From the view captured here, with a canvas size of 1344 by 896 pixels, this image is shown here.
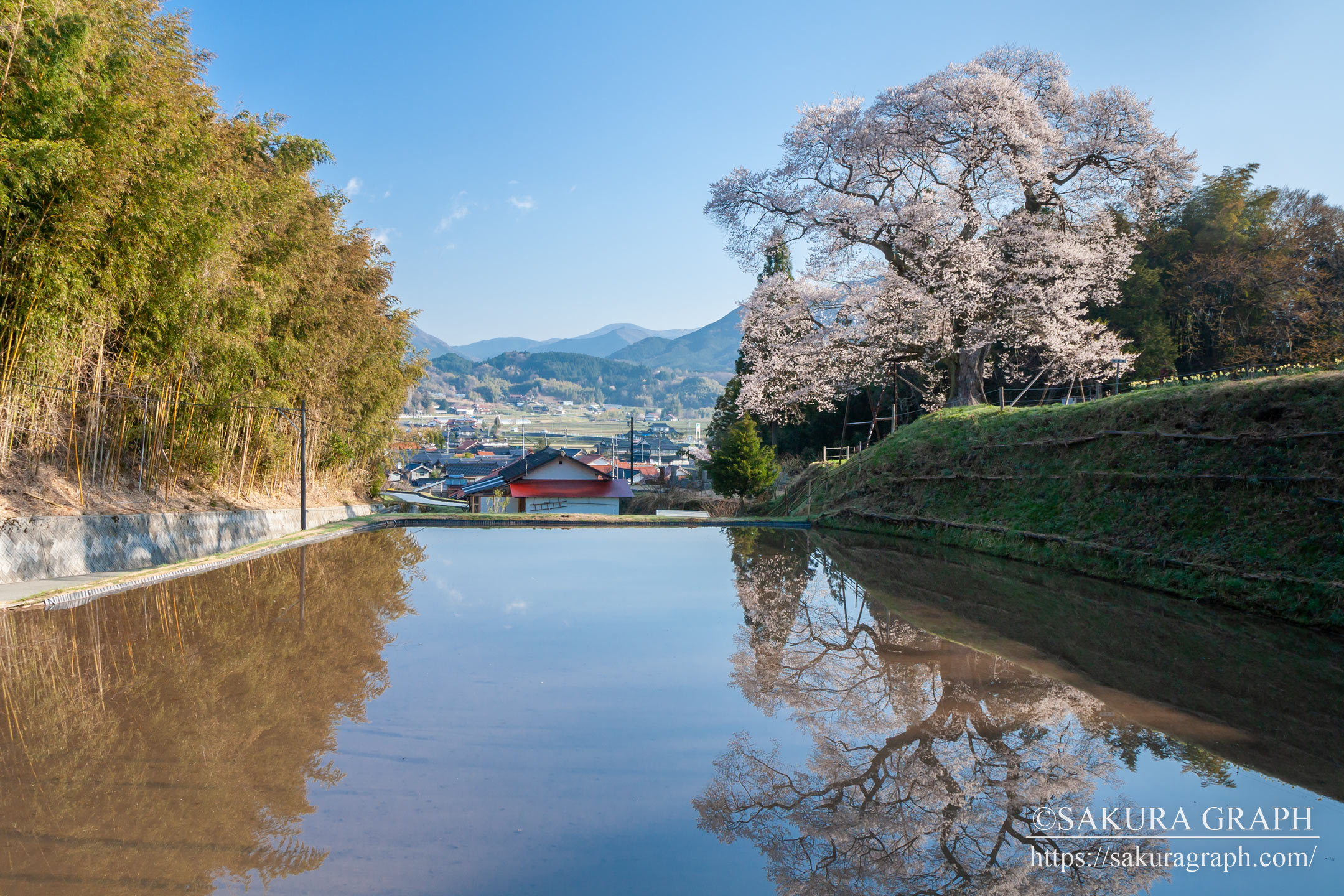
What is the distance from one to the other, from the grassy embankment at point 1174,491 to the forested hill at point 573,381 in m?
132

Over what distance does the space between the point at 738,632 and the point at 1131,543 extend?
185 inches

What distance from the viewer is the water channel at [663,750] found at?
7.53ft

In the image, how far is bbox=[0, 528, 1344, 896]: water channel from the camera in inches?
90.4

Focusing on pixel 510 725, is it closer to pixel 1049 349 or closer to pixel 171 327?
pixel 171 327

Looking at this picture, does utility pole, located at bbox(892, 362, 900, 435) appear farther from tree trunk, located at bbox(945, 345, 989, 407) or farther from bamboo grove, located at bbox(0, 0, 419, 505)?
bamboo grove, located at bbox(0, 0, 419, 505)

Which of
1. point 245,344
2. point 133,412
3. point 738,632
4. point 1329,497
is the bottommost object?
point 738,632

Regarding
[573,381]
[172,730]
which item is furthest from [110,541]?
[573,381]

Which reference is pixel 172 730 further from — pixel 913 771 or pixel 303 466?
pixel 303 466

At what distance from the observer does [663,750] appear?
320cm

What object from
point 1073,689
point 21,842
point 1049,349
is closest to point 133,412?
point 21,842

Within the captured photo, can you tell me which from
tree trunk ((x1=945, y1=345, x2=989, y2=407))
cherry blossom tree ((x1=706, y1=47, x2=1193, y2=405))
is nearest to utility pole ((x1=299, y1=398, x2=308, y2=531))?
cherry blossom tree ((x1=706, y1=47, x2=1193, y2=405))

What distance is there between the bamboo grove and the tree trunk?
1102 centimetres

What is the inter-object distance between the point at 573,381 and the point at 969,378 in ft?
508

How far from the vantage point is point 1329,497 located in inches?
226
